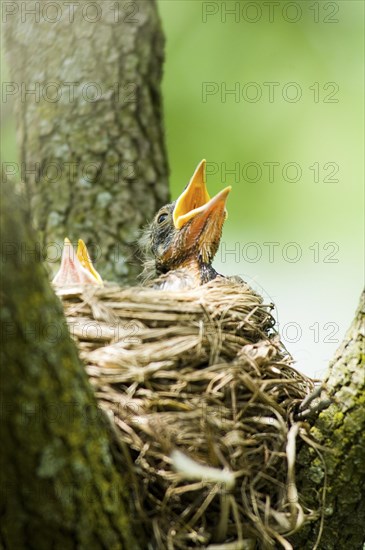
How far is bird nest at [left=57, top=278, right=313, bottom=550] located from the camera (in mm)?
2562

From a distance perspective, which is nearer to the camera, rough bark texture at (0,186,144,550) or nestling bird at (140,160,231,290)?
rough bark texture at (0,186,144,550)

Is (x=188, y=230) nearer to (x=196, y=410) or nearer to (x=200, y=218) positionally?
(x=200, y=218)

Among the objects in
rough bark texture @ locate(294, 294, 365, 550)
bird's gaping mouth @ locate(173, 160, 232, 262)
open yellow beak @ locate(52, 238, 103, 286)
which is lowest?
rough bark texture @ locate(294, 294, 365, 550)

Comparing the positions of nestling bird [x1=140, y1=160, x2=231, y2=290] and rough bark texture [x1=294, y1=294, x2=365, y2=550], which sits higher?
nestling bird [x1=140, y1=160, x2=231, y2=290]

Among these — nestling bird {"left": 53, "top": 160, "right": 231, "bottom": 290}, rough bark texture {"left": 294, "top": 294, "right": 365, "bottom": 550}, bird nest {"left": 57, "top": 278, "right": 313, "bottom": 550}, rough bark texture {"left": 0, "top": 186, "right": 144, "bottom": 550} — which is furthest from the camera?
nestling bird {"left": 53, "top": 160, "right": 231, "bottom": 290}

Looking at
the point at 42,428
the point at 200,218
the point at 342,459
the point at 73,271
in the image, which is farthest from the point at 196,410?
the point at 200,218

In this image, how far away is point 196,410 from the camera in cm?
270

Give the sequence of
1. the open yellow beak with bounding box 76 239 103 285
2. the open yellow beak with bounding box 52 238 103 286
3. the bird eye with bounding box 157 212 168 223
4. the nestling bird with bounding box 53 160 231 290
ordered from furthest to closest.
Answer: the bird eye with bounding box 157 212 168 223 → the nestling bird with bounding box 53 160 231 290 → the open yellow beak with bounding box 76 239 103 285 → the open yellow beak with bounding box 52 238 103 286

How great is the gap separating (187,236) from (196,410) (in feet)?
6.53

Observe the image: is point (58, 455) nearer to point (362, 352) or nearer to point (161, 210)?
point (362, 352)

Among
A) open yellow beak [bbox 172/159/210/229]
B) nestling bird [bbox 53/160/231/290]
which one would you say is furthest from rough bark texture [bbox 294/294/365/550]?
open yellow beak [bbox 172/159/210/229]

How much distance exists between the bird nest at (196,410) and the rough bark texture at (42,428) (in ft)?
0.74

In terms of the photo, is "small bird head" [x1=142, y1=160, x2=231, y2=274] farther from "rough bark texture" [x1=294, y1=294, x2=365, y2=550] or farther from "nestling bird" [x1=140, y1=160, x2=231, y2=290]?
"rough bark texture" [x1=294, y1=294, x2=365, y2=550]

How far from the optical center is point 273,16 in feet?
18.7
